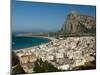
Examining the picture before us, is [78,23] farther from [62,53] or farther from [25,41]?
[25,41]

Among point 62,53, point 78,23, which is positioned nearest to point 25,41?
point 62,53

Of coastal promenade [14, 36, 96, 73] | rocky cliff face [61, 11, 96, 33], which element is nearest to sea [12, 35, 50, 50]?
coastal promenade [14, 36, 96, 73]

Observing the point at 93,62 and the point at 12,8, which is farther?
the point at 93,62

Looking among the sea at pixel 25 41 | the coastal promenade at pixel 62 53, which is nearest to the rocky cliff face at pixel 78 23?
the coastal promenade at pixel 62 53

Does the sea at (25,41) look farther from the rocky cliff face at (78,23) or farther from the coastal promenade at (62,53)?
the rocky cliff face at (78,23)

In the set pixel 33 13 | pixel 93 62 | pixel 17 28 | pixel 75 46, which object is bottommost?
pixel 93 62

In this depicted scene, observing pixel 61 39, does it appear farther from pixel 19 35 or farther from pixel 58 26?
pixel 19 35

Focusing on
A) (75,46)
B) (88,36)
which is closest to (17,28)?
(75,46)
